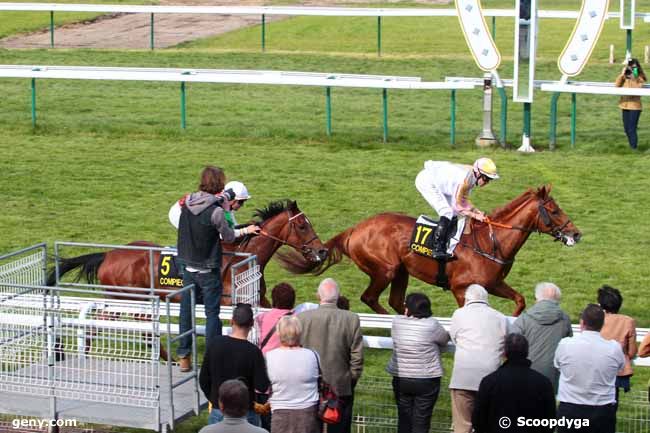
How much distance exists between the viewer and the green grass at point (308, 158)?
12.3m

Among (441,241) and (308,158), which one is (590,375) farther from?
(308,158)

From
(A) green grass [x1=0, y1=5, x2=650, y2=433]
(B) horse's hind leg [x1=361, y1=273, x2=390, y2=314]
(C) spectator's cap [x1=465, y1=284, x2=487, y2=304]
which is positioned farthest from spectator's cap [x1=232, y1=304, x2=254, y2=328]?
(B) horse's hind leg [x1=361, y1=273, x2=390, y2=314]

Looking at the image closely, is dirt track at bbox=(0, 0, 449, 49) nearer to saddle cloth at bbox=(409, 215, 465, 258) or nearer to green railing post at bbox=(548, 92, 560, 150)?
green railing post at bbox=(548, 92, 560, 150)

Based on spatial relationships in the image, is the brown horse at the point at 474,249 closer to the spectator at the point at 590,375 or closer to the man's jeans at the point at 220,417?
the spectator at the point at 590,375

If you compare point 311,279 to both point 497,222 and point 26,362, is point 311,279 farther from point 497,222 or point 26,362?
point 26,362

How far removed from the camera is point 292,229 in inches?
384

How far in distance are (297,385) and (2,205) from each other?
8052 mm

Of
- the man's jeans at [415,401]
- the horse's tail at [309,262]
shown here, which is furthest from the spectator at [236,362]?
the horse's tail at [309,262]

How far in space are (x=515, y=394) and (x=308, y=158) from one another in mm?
9720

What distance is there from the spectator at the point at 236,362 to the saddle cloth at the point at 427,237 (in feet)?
11.2

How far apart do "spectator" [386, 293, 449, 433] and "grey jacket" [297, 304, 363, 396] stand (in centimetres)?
25

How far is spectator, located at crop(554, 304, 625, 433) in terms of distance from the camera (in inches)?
266

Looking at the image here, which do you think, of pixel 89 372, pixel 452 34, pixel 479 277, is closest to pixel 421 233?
pixel 479 277

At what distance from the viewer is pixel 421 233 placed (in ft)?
32.6
